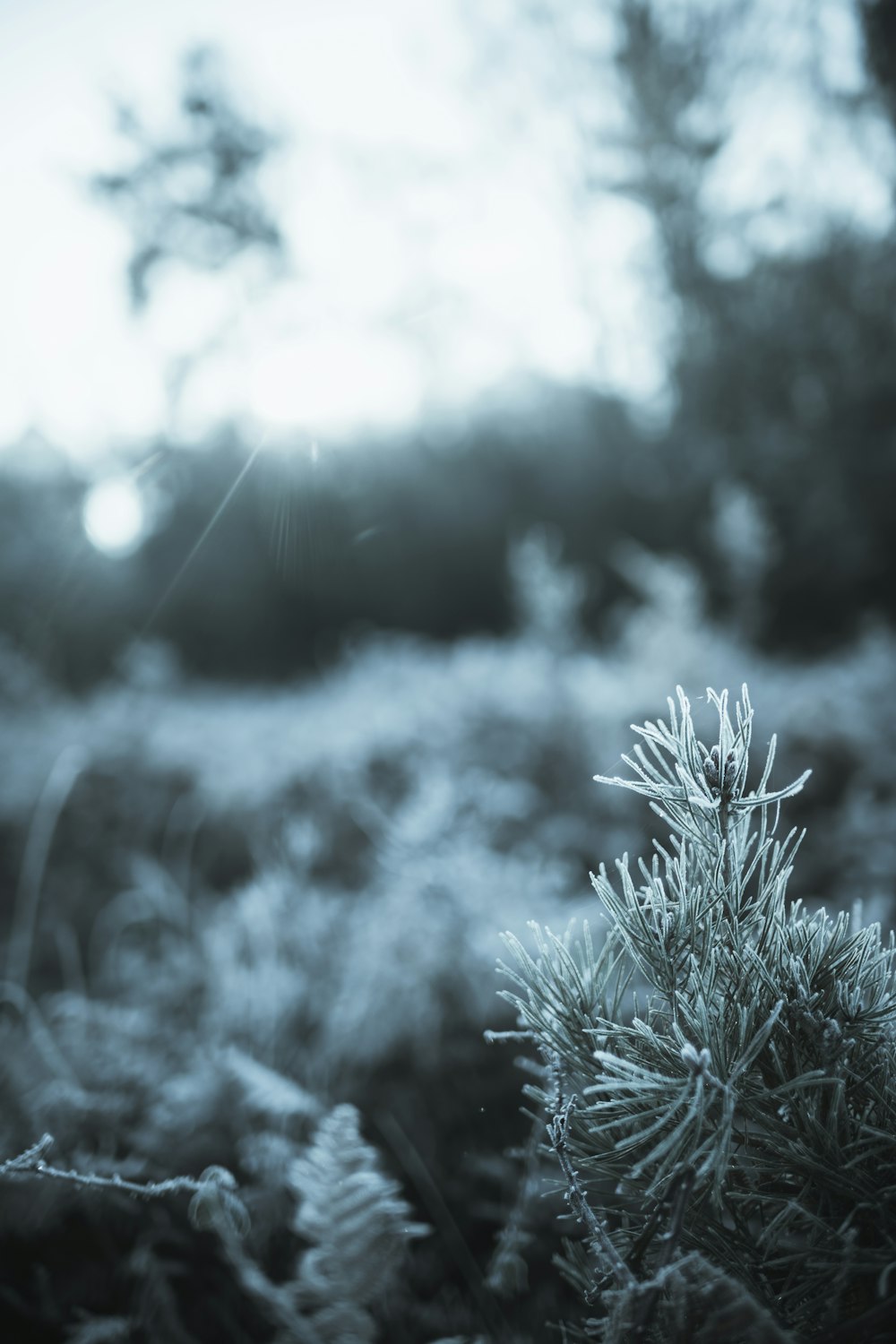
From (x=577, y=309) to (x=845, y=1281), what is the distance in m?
5.66

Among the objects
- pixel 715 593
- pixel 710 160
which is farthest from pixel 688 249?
pixel 715 593

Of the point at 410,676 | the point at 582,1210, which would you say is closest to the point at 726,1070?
the point at 582,1210

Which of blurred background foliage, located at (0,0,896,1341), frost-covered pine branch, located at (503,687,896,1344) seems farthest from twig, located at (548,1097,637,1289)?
blurred background foliage, located at (0,0,896,1341)

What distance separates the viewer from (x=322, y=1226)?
667 millimetres

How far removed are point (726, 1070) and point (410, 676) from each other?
111 inches

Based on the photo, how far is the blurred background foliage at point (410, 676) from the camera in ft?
4.37

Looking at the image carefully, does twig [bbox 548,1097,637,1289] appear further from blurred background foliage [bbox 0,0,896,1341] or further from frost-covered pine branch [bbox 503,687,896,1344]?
blurred background foliage [bbox 0,0,896,1341]

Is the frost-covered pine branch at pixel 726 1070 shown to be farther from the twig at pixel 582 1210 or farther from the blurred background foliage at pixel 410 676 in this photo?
the blurred background foliage at pixel 410 676

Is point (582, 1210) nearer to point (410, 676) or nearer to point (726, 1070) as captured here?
point (726, 1070)

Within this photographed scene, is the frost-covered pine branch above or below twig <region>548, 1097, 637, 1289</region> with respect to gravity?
above

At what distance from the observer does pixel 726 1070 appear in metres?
0.52

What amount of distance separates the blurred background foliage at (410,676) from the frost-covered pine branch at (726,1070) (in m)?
0.27

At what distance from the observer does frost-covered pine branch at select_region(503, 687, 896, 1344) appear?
49 centimetres

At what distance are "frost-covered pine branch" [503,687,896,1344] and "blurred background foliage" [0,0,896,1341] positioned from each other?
27 centimetres
